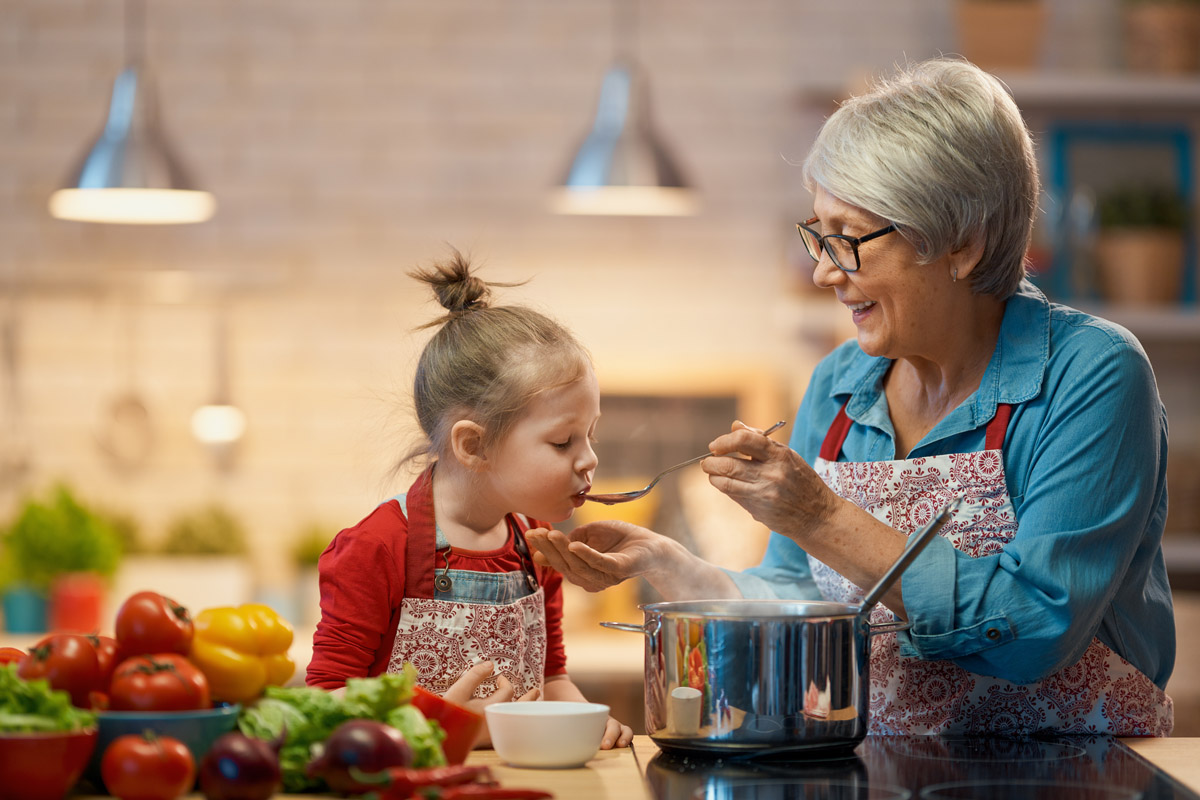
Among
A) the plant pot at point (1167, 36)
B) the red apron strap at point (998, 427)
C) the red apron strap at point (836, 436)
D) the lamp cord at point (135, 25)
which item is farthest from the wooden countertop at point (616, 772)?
the lamp cord at point (135, 25)

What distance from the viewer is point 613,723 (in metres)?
1.49

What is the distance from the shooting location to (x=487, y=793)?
1120 mm

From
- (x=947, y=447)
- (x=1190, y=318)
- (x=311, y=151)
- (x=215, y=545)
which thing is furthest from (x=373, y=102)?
(x=947, y=447)

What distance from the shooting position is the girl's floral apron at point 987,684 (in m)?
1.65

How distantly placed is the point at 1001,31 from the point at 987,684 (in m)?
2.50

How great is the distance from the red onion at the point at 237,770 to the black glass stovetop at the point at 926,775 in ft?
1.17

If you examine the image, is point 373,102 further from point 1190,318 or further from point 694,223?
point 1190,318

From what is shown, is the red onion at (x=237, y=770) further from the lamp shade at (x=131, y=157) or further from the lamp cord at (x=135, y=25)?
the lamp cord at (x=135, y=25)

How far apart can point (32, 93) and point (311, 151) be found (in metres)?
0.85

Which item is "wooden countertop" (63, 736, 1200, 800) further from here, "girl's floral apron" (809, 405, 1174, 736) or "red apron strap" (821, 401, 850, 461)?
"red apron strap" (821, 401, 850, 461)

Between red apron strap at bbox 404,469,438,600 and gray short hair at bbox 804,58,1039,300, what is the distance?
2.21ft

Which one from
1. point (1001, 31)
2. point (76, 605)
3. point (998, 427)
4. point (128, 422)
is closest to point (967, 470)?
point (998, 427)

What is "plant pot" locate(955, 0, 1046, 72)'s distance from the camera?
3613 mm

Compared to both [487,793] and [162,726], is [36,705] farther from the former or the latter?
[487,793]
